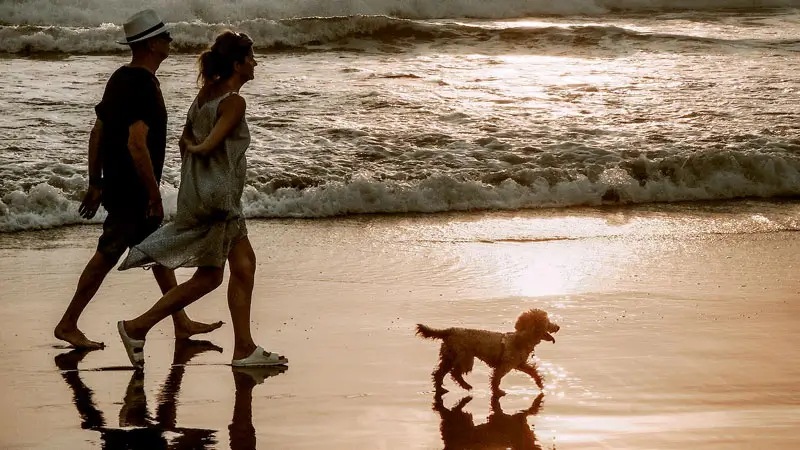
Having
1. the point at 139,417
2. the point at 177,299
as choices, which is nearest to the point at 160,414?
the point at 139,417

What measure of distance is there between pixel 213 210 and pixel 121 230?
79 cm

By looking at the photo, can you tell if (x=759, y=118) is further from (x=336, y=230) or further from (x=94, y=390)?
(x=94, y=390)

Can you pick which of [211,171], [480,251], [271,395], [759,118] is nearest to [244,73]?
[211,171]

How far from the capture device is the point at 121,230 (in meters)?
6.12

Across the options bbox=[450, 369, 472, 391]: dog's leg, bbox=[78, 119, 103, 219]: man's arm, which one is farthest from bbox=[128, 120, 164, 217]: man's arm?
bbox=[450, 369, 472, 391]: dog's leg

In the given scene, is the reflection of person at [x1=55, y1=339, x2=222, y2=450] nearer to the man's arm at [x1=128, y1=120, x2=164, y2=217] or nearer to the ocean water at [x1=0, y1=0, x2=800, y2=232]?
the man's arm at [x1=128, y1=120, x2=164, y2=217]

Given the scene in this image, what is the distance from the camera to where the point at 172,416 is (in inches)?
197

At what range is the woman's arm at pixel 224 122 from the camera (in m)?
5.45

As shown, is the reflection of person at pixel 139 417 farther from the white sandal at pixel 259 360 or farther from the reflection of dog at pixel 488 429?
the reflection of dog at pixel 488 429

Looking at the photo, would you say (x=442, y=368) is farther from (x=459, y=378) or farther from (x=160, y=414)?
(x=160, y=414)

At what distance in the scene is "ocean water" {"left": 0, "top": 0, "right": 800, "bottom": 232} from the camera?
10.9 meters

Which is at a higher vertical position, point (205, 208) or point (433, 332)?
point (205, 208)

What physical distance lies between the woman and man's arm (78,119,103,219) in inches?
21.9

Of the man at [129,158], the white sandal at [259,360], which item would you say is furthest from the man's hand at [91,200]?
the white sandal at [259,360]
